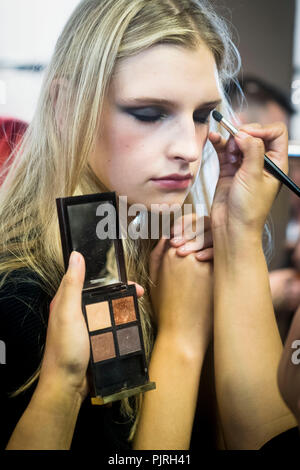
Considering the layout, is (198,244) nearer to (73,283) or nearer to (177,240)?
(177,240)

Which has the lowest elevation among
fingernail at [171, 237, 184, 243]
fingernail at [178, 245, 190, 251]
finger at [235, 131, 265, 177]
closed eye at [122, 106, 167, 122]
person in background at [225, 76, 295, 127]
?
fingernail at [178, 245, 190, 251]

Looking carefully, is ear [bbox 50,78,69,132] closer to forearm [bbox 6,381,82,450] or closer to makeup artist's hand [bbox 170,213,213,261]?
makeup artist's hand [bbox 170,213,213,261]

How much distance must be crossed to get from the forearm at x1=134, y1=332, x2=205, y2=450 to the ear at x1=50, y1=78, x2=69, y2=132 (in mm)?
318

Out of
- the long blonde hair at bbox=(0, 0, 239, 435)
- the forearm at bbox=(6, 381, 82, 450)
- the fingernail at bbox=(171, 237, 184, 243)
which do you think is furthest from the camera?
the fingernail at bbox=(171, 237, 184, 243)

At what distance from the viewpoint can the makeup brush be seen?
2.17 ft

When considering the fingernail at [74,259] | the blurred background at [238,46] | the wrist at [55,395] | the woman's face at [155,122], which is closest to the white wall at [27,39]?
the blurred background at [238,46]

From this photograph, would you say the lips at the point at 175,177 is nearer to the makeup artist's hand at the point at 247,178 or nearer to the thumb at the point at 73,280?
the makeup artist's hand at the point at 247,178

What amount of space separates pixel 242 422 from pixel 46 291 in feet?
0.96

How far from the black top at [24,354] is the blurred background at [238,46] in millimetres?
232

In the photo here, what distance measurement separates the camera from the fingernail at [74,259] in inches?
21.6

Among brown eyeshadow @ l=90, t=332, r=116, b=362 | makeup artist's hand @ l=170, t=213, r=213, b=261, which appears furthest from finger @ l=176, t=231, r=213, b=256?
brown eyeshadow @ l=90, t=332, r=116, b=362

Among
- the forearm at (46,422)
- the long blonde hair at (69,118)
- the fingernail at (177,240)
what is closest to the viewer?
the forearm at (46,422)
